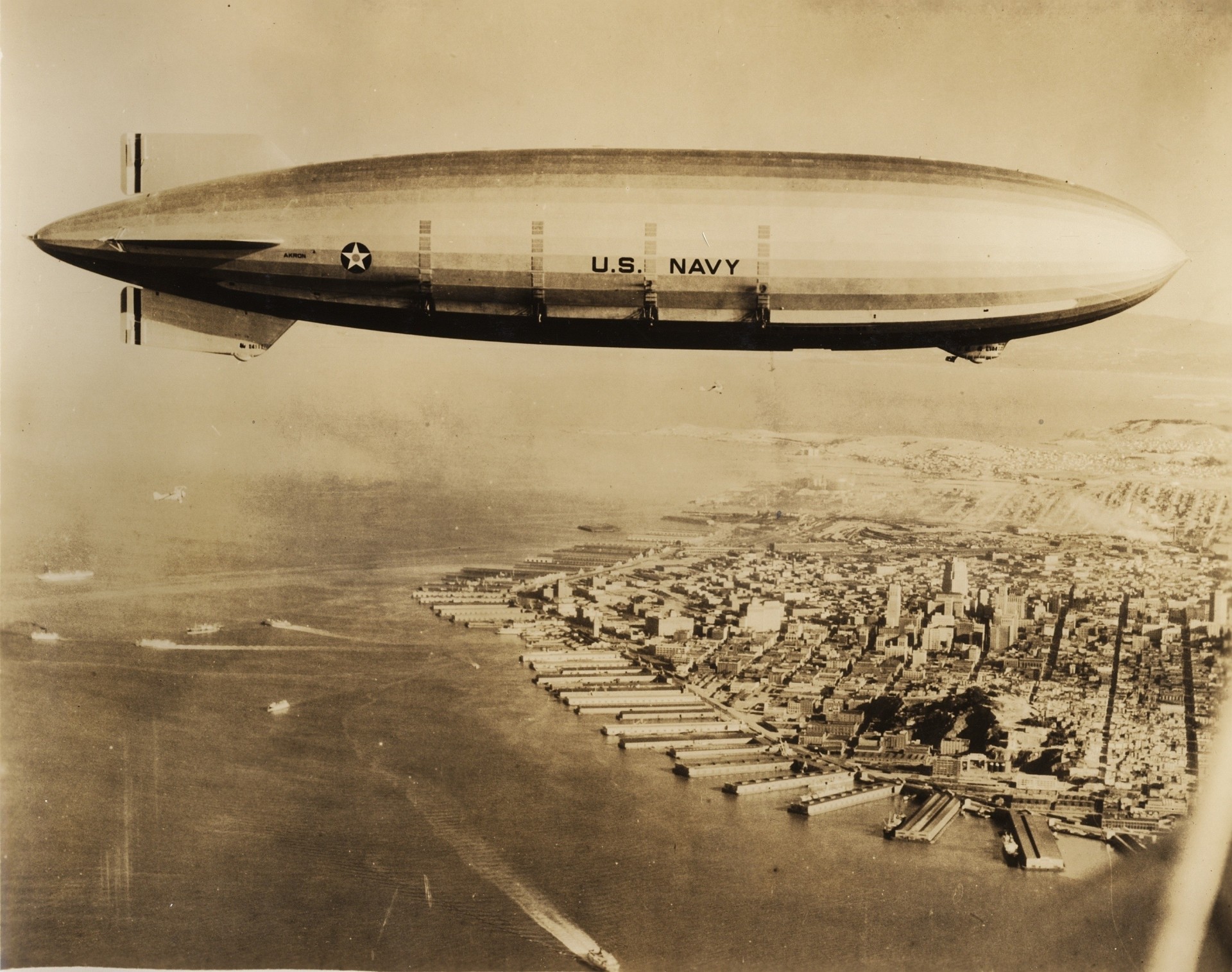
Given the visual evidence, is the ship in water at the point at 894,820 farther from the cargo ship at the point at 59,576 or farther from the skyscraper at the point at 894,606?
the cargo ship at the point at 59,576

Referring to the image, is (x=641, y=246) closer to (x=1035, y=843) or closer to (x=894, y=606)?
(x=894, y=606)

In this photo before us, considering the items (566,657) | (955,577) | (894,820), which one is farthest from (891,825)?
(566,657)

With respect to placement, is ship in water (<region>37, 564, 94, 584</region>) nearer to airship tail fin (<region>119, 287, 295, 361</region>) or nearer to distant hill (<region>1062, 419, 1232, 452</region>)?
airship tail fin (<region>119, 287, 295, 361</region>)

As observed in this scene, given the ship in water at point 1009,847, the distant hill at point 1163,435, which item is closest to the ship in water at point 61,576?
the ship in water at point 1009,847

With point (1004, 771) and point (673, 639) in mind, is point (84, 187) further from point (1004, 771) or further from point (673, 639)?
point (1004, 771)

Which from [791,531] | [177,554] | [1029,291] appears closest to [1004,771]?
[791,531]

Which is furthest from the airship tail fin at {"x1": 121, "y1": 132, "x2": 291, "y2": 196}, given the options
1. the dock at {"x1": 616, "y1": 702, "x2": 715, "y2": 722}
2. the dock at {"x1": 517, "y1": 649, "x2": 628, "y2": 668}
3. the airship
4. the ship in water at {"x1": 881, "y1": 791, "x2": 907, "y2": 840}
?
the ship in water at {"x1": 881, "y1": 791, "x2": 907, "y2": 840}
